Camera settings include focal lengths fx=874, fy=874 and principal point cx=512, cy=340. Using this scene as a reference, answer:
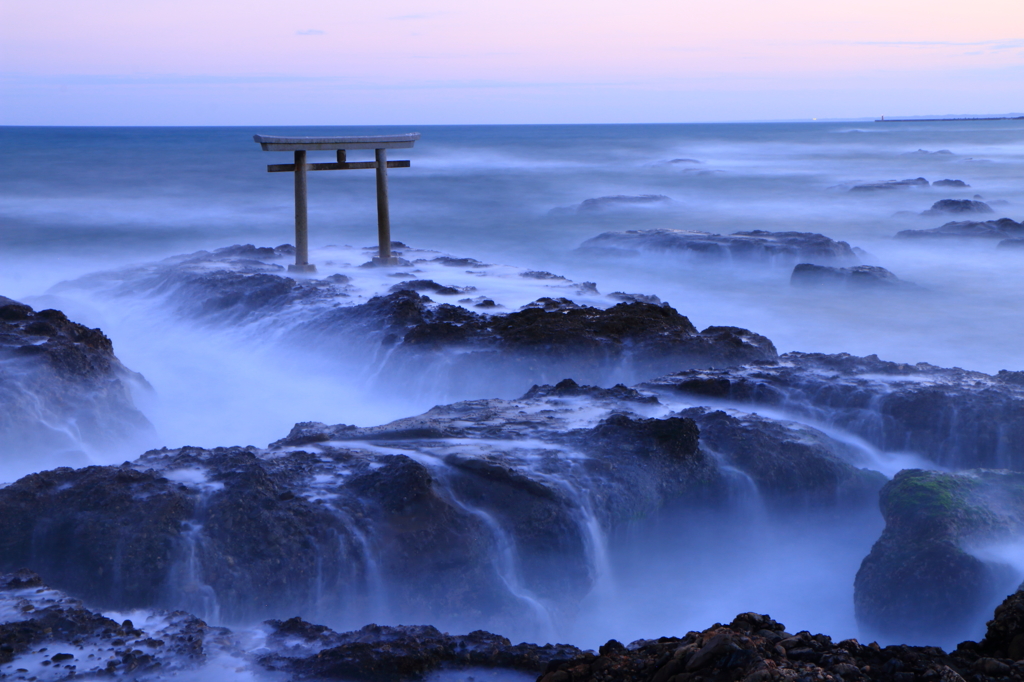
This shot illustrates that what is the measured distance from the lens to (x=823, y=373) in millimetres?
7703

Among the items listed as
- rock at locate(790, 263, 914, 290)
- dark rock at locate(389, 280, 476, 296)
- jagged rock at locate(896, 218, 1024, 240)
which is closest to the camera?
dark rock at locate(389, 280, 476, 296)

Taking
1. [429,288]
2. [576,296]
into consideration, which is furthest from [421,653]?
[576,296]

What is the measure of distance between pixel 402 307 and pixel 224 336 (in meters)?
2.56

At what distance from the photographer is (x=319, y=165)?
39.7 ft

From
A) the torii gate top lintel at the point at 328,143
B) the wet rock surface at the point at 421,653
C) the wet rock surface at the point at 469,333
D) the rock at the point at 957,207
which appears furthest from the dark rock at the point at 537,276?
→ the rock at the point at 957,207

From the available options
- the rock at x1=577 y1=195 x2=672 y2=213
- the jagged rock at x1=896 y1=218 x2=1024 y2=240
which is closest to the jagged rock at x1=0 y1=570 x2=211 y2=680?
the jagged rock at x1=896 y1=218 x2=1024 y2=240

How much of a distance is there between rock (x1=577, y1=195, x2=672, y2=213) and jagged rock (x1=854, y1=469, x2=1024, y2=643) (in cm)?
1992

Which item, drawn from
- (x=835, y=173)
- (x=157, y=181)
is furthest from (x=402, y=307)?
(x=835, y=173)

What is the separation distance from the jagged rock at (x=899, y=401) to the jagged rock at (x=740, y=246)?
877 centimetres

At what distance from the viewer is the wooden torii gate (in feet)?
38.3

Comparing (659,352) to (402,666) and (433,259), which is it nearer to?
(402,666)

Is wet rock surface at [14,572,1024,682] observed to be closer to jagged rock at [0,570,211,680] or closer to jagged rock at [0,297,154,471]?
jagged rock at [0,570,211,680]

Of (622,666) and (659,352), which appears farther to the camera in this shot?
(659,352)

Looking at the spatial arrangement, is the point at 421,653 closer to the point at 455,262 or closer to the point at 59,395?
the point at 59,395
